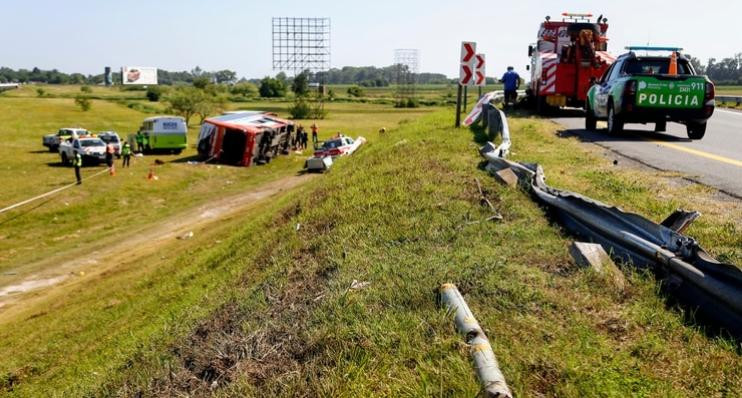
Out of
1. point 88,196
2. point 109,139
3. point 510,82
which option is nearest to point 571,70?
point 510,82

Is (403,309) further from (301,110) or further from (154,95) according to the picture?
(154,95)

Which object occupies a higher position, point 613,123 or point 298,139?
point 613,123

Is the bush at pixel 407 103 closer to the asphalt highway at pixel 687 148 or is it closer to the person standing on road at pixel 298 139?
the person standing on road at pixel 298 139

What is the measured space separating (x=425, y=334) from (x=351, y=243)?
101 inches

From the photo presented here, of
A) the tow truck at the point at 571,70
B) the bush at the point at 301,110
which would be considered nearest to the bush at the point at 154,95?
the bush at the point at 301,110

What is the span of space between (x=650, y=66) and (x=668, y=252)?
9.37 m

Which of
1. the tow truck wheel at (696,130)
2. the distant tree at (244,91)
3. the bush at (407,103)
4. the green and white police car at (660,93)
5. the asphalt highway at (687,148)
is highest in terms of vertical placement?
the distant tree at (244,91)

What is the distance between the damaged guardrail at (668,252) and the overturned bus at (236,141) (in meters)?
33.7

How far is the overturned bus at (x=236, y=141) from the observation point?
38156mm

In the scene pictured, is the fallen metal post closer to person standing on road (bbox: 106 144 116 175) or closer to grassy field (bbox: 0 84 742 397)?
grassy field (bbox: 0 84 742 397)

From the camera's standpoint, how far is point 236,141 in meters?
38.5

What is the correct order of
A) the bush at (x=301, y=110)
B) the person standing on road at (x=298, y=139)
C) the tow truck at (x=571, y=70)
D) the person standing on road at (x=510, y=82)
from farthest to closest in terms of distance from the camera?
the bush at (x=301, y=110) → the person standing on road at (x=298, y=139) → the person standing on road at (x=510, y=82) → the tow truck at (x=571, y=70)

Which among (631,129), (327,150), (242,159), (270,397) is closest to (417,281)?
(270,397)

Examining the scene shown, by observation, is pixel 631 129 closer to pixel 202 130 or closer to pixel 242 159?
pixel 242 159
